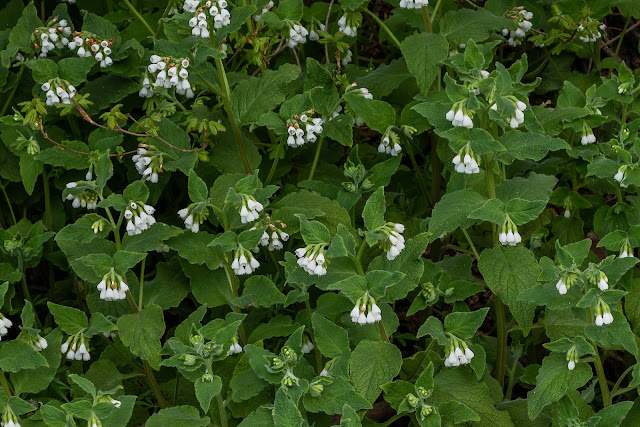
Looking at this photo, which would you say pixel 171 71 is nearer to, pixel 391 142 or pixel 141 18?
pixel 391 142

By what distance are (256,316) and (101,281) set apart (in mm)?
856

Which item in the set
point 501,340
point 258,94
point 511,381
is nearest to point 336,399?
point 501,340

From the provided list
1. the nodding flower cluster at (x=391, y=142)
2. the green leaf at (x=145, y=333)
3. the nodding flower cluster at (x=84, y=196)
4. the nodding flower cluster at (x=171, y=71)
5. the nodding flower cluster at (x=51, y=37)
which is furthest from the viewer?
the nodding flower cluster at (x=51, y=37)

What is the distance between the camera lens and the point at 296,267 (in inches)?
126

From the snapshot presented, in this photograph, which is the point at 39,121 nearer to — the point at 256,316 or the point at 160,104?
the point at 160,104

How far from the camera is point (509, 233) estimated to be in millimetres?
3018

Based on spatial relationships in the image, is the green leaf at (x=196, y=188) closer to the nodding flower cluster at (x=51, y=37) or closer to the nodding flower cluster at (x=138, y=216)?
the nodding flower cluster at (x=138, y=216)

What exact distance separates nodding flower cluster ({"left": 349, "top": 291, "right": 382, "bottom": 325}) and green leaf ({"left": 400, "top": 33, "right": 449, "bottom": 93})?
128 cm

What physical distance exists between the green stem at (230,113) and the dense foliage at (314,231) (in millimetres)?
14

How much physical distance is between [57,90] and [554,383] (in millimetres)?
2606

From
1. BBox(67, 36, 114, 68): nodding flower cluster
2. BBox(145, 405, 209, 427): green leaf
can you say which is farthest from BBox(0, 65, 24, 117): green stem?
BBox(145, 405, 209, 427): green leaf

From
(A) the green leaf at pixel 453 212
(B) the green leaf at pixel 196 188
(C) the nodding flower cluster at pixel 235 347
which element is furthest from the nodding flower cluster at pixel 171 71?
(A) the green leaf at pixel 453 212

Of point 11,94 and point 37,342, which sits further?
point 11,94

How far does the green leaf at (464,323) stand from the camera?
301 centimetres
